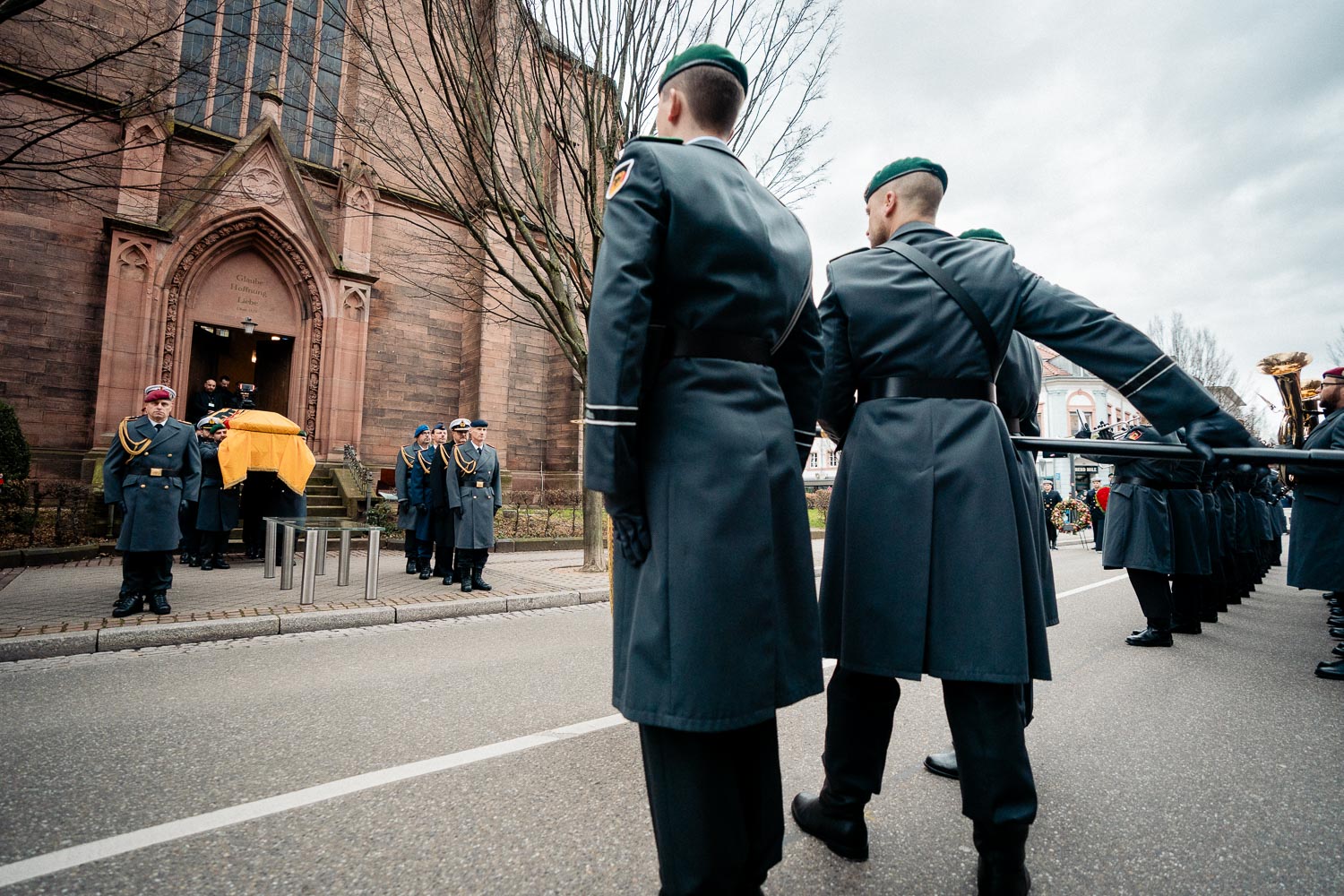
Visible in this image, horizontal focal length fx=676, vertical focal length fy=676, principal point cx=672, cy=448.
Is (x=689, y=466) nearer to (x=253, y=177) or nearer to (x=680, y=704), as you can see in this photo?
(x=680, y=704)

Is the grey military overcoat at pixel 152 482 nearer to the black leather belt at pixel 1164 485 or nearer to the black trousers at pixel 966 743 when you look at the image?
the black trousers at pixel 966 743

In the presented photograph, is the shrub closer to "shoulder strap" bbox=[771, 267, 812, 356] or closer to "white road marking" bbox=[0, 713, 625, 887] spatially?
"white road marking" bbox=[0, 713, 625, 887]

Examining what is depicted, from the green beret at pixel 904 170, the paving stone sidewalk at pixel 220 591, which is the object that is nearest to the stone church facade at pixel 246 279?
the paving stone sidewalk at pixel 220 591

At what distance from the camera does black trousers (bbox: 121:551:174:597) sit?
20.3 ft

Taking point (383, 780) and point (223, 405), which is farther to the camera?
point (223, 405)

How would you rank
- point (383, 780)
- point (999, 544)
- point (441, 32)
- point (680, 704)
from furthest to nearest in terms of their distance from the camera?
point (441, 32), point (383, 780), point (999, 544), point (680, 704)

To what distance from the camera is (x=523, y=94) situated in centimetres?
933

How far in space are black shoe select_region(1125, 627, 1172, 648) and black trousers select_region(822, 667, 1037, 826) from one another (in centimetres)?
501

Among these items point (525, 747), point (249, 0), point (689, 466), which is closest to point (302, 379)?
point (249, 0)

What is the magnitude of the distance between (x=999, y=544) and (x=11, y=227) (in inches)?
744

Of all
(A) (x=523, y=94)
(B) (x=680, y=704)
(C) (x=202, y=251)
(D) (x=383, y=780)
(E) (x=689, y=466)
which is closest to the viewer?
(B) (x=680, y=704)

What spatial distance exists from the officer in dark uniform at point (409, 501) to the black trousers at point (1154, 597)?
8.76 meters

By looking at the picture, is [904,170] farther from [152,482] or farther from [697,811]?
[152,482]

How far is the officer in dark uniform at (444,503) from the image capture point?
8977mm
